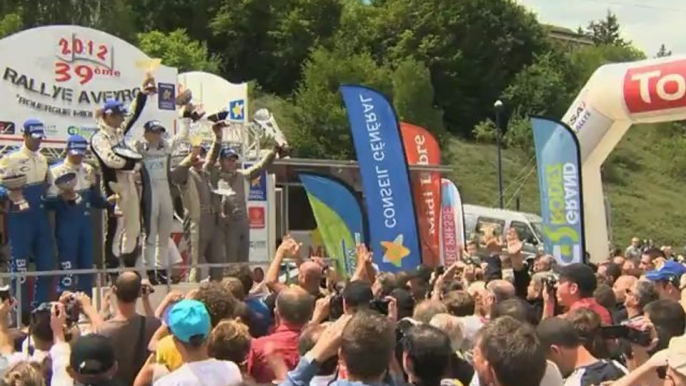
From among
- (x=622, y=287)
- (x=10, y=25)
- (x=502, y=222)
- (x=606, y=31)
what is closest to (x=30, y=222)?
(x=622, y=287)

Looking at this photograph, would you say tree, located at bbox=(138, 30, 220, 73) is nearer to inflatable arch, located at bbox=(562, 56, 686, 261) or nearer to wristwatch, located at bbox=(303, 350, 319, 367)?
inflatable arch, located at bbox=(562, 56, 686, 261)

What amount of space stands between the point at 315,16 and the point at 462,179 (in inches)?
595

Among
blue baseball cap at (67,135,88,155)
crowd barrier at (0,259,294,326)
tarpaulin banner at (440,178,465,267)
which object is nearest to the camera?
crowd barrier at (0,259,294,326)

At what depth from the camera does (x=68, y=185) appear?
9.83 meters

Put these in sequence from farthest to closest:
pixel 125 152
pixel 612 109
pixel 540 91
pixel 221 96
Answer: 1. pixel 540 91
2. pixel 221 96
3. pixel 612 109
4. pixel 125 152

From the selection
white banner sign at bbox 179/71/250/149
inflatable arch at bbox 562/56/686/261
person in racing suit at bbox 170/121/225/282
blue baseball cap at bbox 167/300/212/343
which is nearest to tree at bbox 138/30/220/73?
white banner sign at bbox 179/71/250/149

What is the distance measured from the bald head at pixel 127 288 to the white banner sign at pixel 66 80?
8.05 m

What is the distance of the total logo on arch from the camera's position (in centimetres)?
1573

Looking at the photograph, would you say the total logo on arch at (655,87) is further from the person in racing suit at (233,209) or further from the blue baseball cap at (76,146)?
the blue baseball cap at (76,146)

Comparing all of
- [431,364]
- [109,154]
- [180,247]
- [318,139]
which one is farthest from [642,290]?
[318,139]

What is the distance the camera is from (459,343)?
521 centimetres

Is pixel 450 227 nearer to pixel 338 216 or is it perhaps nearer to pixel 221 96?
pixel 221 96

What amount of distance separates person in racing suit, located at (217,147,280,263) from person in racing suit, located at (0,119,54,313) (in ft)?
7.84

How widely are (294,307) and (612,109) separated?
12483mm
